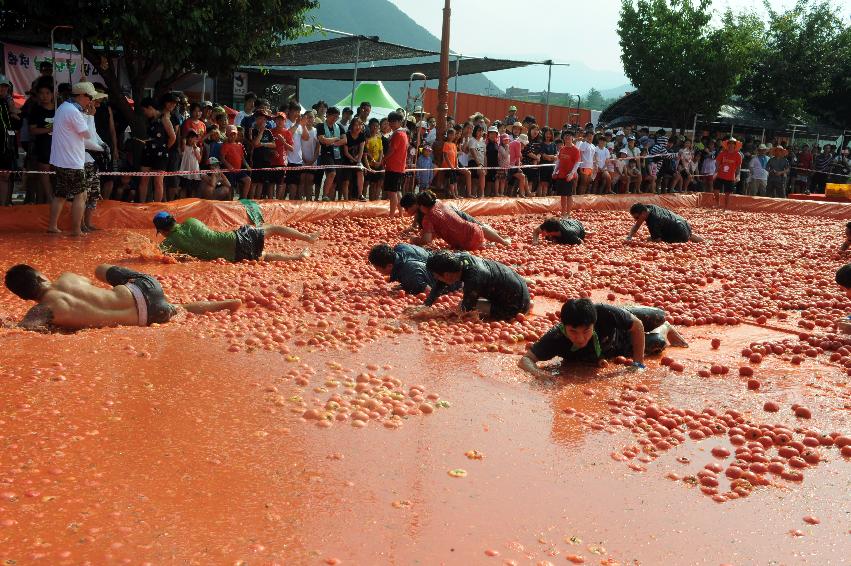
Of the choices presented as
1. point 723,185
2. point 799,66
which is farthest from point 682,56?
point 723,185

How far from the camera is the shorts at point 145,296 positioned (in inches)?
250

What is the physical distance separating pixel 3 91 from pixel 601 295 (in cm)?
790

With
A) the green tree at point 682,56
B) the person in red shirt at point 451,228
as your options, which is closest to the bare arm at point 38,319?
the person in red shirt at point 451,228

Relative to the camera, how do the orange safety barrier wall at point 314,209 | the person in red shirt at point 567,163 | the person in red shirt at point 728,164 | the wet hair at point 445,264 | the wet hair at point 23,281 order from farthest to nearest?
1. the person in red shirt at point 728,164
2. the person in red shirt at point 567,163
3. the orange safety barrier wall at point 314,209
4. the wet hair at point 445,264
5. the wet hair at point 23,281

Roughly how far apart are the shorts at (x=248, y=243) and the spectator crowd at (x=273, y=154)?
6.60 ft

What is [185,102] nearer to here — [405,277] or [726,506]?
[405,277]

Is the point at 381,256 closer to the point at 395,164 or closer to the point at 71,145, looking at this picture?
the point at 71,145

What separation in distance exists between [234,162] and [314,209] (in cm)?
135

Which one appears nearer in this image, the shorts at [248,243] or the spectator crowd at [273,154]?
the shorts at [248,243]

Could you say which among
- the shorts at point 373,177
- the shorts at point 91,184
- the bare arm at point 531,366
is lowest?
the bare arm at point 531,366

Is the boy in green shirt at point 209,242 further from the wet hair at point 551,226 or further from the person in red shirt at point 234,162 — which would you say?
the wet hair at point 551,226

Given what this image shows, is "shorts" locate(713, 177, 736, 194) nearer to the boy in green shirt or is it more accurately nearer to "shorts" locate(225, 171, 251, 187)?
"shorts" locate(225, 171, 251, 187)

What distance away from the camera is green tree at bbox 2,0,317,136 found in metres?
10.6

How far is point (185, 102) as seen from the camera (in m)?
13.0
